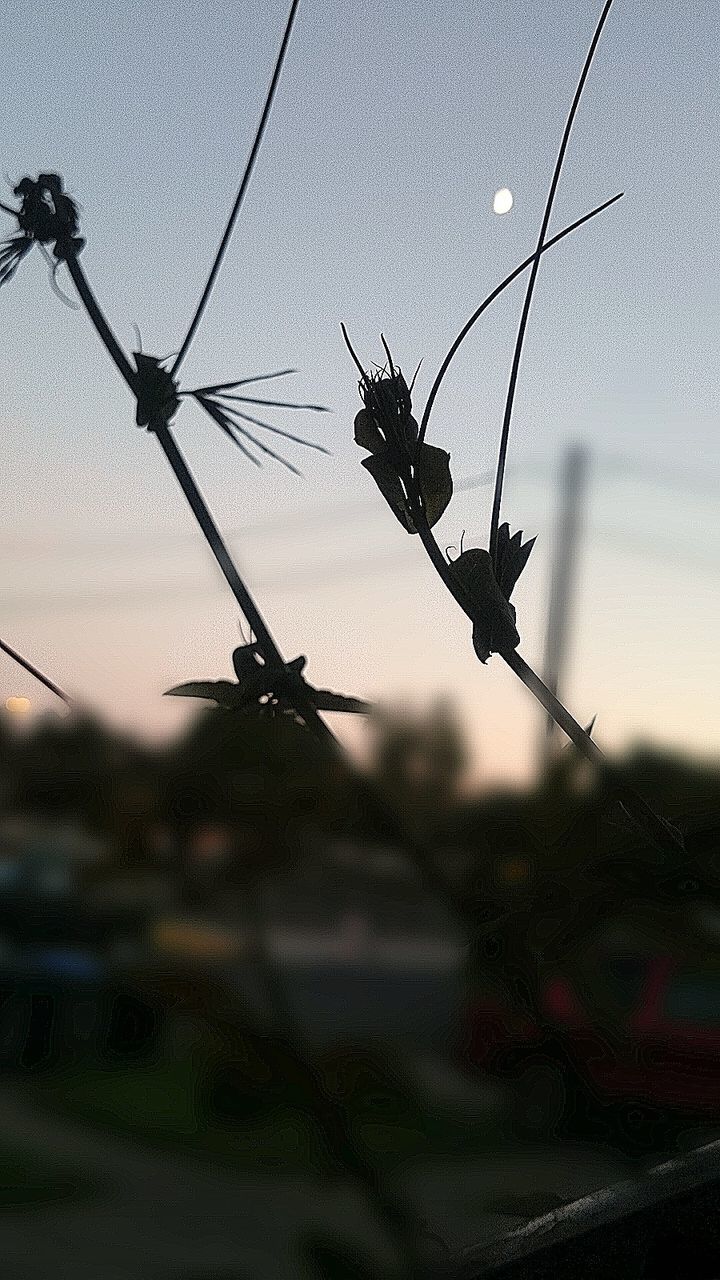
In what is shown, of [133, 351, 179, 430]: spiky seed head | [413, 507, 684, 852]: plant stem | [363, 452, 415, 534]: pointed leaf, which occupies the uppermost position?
[133, 351, 179, 430]: spiky seed head

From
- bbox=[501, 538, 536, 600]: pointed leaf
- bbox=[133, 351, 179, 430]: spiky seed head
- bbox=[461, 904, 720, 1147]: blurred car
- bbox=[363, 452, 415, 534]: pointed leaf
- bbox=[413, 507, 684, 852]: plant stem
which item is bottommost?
bbox=[461, 904, 720, 1147]: blurred car

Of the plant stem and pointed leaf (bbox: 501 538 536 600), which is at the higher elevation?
pointed leaf (bbox: 501 538 536 600)

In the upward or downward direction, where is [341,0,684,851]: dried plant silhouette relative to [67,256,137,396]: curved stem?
downward

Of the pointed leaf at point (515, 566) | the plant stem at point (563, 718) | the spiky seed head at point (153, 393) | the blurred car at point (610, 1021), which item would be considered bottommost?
the blurred car at point (610, 1021)

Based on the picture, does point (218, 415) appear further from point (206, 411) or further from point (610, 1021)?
point (610, 1021)

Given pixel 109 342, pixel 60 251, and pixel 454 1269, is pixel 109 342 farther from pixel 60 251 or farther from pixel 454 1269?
pixel 454 1269
